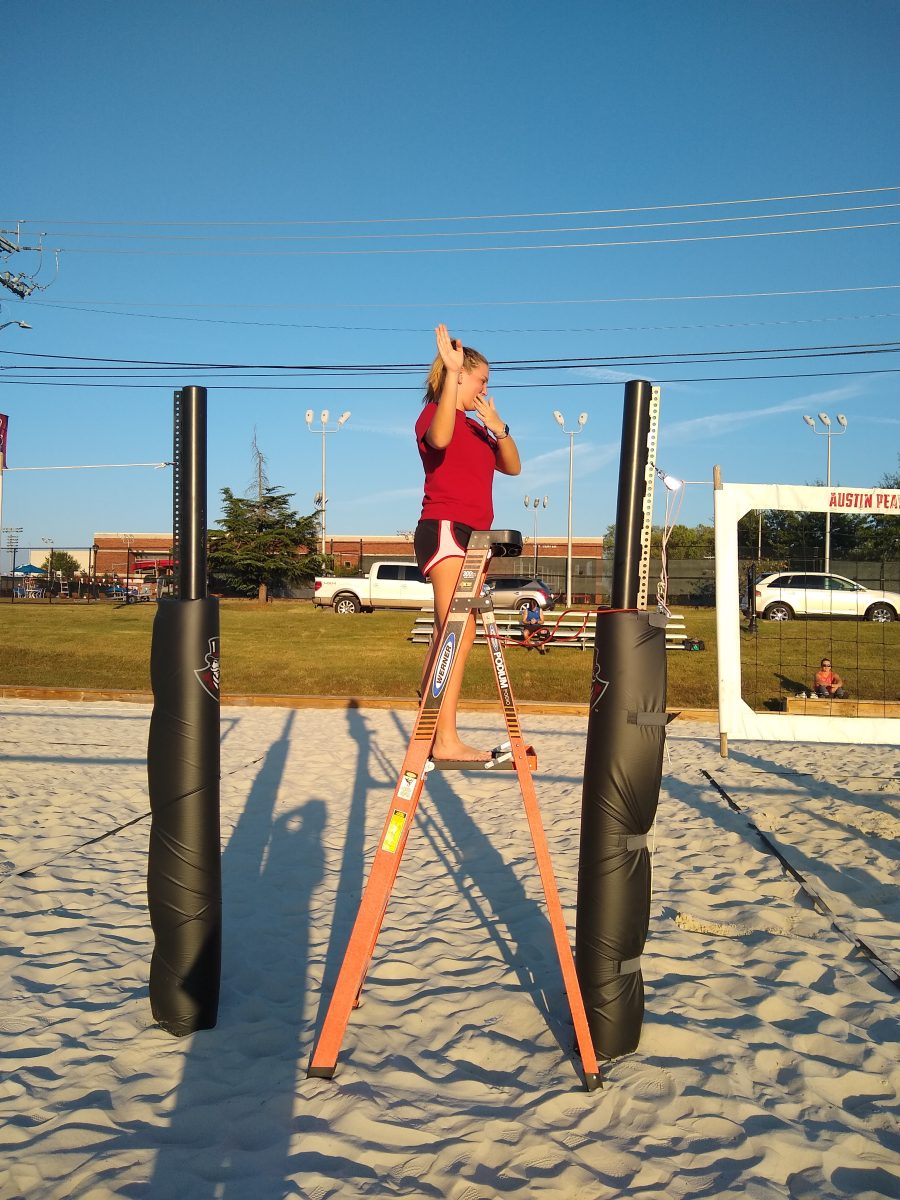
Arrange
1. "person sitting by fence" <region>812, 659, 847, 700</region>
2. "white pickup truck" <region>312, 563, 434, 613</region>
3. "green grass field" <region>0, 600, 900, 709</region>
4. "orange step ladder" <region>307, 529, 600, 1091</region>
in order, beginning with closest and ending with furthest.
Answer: "orange step ladder" <region>307, 529, 600, 1091</region>, "person sitting by fence" <region>812, 659, 847, 700</region>, "green grass field" <region>0, 600, 900, 709</region>, "white pickup truck" <region>312, 563, 434, 613</region>

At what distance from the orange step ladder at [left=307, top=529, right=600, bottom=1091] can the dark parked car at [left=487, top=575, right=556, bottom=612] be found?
2045cm

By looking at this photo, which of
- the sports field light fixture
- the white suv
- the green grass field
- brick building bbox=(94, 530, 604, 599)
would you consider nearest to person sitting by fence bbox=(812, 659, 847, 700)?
the green grass field

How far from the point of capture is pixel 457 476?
9.90 feet

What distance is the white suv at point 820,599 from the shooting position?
18.4m

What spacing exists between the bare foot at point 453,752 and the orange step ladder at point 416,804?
0.09ft

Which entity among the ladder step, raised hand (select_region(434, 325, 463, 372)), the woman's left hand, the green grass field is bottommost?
the green grass field

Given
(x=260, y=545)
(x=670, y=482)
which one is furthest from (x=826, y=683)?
(x=260, y=545)

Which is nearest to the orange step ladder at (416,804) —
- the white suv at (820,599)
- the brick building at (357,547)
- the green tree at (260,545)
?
the white suv at (820,599)

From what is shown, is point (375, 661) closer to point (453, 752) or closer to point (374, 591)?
point (374, 591)

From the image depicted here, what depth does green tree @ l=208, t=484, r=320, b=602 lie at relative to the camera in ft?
112

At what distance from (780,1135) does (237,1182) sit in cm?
139

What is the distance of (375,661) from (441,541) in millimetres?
13927

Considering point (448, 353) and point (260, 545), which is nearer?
point (448, 353)

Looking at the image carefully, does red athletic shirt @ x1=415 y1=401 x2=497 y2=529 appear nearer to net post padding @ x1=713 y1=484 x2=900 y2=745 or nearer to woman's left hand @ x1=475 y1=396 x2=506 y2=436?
woman's left hand @ x1=475 y1=396 x2=506 y2=436
